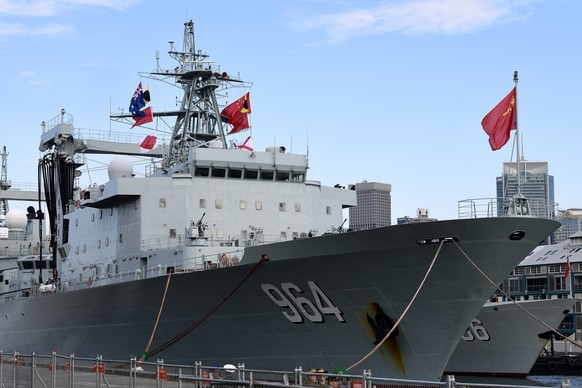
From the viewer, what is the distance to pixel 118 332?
2708 centimetres

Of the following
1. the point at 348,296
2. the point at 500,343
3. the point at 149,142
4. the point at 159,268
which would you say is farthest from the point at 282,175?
the point at 500,343

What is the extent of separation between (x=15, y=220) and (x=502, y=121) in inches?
1393

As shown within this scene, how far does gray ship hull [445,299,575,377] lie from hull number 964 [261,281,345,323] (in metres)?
17.1

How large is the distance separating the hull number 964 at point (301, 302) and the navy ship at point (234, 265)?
1.2 inches

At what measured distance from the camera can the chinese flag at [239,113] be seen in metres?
31.8

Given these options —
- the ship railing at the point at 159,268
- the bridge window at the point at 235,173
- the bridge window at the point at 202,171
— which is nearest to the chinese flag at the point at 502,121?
the ship railing at the point at 159,268

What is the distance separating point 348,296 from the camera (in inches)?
837

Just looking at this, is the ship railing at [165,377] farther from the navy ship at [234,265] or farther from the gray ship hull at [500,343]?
the gray ship hull at [500,343]

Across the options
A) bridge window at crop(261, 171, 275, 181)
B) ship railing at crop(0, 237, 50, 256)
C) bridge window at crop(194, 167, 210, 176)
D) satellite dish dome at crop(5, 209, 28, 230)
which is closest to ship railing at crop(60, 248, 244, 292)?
bridge window at crop(194, 167, 210, 176)

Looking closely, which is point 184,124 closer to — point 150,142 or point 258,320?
point 150,142

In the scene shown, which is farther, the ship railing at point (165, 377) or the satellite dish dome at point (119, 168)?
the satellite dish dome at point (119, 168)

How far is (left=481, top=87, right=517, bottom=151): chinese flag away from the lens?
2081 cm

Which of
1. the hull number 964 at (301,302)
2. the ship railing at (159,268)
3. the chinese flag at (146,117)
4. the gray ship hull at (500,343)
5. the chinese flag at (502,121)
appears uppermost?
the chinese flag at (146,117)

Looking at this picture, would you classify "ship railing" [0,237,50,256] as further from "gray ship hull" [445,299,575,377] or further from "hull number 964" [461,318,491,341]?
"gray ship hull" [445,299,575,377]
